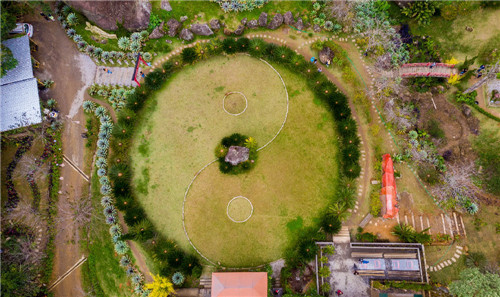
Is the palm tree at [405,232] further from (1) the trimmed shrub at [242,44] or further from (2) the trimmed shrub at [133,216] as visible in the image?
(2) the trimmed shrub at [133,216]

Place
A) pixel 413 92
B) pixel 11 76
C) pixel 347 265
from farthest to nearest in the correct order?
pixel 413 92 < pixel 11 76 < pixel 347 265

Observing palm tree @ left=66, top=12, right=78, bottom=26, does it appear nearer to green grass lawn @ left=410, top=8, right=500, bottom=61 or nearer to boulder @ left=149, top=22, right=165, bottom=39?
boulder @ left=149, top=22, right=165, bottom=39

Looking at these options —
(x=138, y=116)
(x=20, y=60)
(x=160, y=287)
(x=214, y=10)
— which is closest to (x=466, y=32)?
(x=214, y=10)

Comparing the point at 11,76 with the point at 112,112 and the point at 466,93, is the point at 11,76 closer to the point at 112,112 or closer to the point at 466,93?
the point at 112,112

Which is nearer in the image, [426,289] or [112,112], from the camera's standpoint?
[426,289]

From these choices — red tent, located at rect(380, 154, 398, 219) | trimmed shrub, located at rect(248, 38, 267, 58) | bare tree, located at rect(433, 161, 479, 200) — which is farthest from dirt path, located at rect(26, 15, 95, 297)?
bare tree, located at rect(433, 161, 479, 200)

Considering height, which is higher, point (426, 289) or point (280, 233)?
point (280, 233)

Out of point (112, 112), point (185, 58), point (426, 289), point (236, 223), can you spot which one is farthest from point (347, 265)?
point (112, 112)
